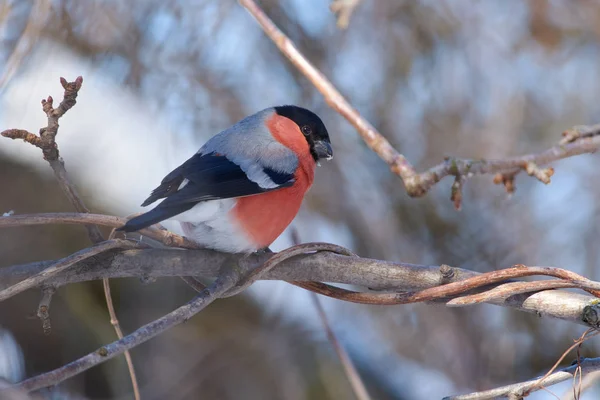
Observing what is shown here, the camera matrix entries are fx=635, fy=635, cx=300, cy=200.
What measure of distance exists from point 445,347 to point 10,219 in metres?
2.81

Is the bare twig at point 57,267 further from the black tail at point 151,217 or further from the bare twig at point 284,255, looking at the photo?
the bare twig at point 284,255

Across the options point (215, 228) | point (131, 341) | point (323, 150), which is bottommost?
point (131, 341)

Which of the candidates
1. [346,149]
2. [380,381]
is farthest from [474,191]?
[380,381]

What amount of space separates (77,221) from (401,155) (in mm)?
903

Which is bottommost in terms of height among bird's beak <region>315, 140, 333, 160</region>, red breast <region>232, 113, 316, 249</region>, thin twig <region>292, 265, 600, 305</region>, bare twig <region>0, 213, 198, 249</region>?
bare twig <region>0, 213, 198, 249</region>

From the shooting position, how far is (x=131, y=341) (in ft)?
3.37

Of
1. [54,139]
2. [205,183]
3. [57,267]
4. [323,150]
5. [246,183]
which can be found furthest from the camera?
[323,150]

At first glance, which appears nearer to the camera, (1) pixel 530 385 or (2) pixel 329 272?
(1) pixel 530 385

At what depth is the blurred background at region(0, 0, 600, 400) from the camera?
279 centimetres

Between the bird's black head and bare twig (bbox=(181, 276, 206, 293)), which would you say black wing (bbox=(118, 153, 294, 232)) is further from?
the bird's black head

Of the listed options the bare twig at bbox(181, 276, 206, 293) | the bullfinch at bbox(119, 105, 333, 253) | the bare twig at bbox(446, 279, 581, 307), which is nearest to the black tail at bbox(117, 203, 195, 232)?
the bullfinch at bbox(119, 105, 333, 253)

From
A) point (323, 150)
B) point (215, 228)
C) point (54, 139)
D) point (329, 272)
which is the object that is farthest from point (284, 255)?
point (323, 150)

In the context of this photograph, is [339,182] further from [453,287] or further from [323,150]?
[453,287]

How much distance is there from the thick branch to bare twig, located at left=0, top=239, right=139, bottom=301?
70 centimetres
